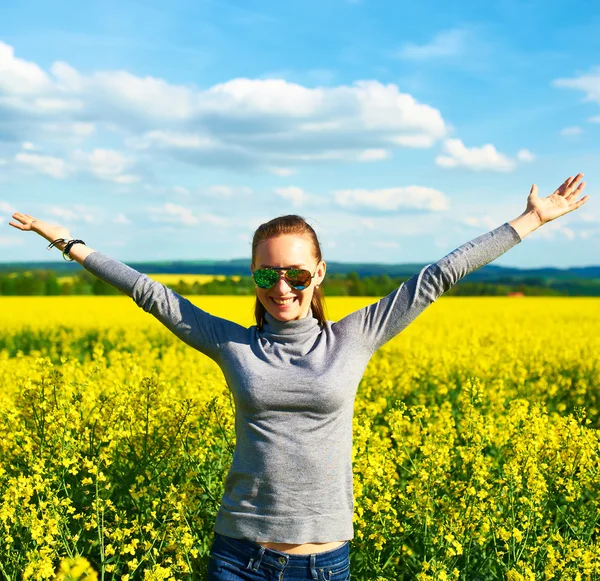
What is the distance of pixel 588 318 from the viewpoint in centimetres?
2138

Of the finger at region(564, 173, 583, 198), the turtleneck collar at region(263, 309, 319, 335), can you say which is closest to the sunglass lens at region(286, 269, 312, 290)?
the turtleneck collar at region(263, 309, 319, 335)

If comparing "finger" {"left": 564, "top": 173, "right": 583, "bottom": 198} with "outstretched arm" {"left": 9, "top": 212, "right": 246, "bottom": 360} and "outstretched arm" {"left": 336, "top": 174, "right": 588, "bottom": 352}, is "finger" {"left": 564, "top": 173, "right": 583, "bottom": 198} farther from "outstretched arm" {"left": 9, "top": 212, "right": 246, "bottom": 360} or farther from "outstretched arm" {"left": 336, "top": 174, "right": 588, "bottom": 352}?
"outstretched arm" {"left": 9, "top": 212, "right": 246, "bottom": 360}

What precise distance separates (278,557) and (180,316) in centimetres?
108

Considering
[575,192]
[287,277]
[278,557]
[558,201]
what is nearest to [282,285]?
[287,277]

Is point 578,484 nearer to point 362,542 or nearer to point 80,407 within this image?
point 362,542

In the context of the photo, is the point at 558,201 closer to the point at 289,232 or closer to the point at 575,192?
Answer: the point at 575,192

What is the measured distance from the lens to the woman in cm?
270

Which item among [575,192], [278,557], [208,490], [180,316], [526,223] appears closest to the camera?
[278,557]

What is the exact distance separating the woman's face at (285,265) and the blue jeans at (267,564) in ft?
3.05

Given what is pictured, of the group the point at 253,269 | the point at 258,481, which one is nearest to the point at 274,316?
the point at 253,269

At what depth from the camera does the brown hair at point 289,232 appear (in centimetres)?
298

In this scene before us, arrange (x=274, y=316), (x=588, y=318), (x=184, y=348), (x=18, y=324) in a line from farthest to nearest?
(x=588, y=318), (x=18, y=324), (x=184, y=348), (x=274, y=316)

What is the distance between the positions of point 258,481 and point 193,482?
174 centimetres

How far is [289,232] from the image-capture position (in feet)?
9.71
